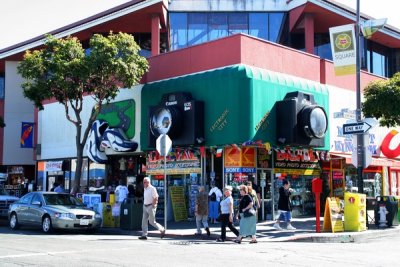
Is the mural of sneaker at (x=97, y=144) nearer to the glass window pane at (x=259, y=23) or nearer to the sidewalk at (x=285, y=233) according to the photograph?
the sidewalk at (x=285, y=233)

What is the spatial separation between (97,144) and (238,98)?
8.72 m

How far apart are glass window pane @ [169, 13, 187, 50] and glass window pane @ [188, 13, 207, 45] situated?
1.01 feet

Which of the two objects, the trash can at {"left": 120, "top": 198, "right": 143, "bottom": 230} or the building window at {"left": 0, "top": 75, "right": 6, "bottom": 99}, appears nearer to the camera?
the trash can at {"left": 120, "top": 198, "right": 143, "bottom": 230}

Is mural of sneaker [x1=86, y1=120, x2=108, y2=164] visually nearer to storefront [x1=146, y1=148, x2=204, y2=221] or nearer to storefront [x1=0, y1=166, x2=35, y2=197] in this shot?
storefront [x1=146, y1=148, x2=204, y2=221]

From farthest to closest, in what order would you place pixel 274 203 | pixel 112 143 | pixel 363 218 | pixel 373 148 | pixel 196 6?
pixel 196 6 → pixel 373 148 → pixel 112 143 → pixel 274 203 → pixel 363 218

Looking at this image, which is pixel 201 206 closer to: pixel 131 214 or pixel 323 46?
pixel 131 214

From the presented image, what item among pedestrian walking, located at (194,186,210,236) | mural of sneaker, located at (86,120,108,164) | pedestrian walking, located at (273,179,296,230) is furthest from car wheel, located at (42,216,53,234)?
mural of sneaker, located at (86,120,108,164)

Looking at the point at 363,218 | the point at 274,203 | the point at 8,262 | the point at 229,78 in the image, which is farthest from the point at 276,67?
the point at 8,262

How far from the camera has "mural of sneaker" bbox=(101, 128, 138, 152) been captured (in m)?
24.5

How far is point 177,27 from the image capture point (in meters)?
30.5

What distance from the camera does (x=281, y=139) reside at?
20.9 m

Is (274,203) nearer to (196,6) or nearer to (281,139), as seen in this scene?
(281,139)

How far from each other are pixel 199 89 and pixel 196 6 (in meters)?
10.2

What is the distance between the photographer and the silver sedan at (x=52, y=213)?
1759 centimetres
